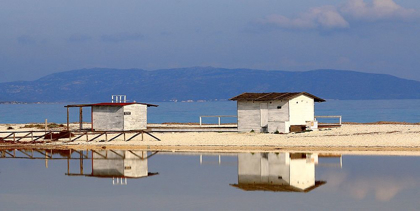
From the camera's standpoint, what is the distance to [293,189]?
2195 centimetres

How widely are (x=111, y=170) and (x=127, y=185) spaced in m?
4.73

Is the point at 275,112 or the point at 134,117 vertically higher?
the point at 275,112

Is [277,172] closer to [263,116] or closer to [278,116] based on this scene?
[278,116]

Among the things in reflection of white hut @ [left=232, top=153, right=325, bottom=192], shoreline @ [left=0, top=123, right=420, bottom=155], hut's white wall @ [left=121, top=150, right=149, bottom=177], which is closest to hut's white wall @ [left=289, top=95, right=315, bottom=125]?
shoreline @ [left=0, top=123, right=420, bottom=155]

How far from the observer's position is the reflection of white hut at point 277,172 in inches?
896

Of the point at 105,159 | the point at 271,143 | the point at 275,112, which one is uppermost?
the point at 275,112

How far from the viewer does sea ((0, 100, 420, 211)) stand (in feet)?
63.4

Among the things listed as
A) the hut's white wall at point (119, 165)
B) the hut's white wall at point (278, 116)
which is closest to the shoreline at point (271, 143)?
the hut's white wall at point (278, 116)

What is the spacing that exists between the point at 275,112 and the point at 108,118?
1236 centimetres

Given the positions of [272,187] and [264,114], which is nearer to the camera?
[272,187]

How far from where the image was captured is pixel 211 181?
24.4m

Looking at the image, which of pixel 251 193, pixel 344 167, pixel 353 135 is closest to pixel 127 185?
pixel 251 193

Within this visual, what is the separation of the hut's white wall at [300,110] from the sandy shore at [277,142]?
2.10 metres

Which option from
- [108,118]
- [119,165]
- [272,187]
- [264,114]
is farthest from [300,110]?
[272,187]
